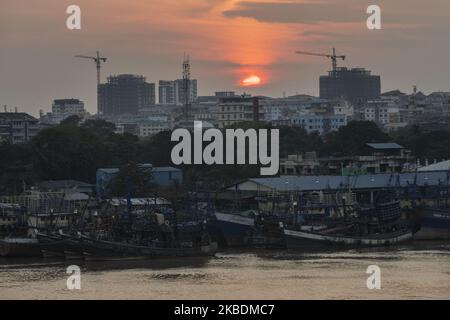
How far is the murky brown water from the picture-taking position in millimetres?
15680

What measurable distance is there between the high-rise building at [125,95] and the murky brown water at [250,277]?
3096 inches

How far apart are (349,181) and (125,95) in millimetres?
Result: 76621

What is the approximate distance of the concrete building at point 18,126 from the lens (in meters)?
51.4

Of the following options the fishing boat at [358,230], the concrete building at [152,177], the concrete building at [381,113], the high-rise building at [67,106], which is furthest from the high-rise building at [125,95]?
the fishing boat at [358,230]

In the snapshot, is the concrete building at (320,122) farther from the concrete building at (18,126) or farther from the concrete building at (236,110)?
the concrete building at (18,126)

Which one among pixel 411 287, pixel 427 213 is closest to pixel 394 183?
pixel 427 213

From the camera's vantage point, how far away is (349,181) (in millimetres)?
27891

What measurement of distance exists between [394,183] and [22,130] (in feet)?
89.1

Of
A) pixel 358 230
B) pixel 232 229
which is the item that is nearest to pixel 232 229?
pixel 232 229

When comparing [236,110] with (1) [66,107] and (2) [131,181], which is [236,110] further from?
(1) [66,107]

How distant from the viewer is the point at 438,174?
29.4 m

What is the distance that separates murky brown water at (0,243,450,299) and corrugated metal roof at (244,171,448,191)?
592 cm

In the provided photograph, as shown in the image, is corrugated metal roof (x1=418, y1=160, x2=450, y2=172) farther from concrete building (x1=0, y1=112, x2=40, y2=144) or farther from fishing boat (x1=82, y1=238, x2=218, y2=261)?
concrete building (x1=0, y1=112, x2=40, y2=144)

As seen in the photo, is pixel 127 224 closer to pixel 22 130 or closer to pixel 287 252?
pixel 287 252
